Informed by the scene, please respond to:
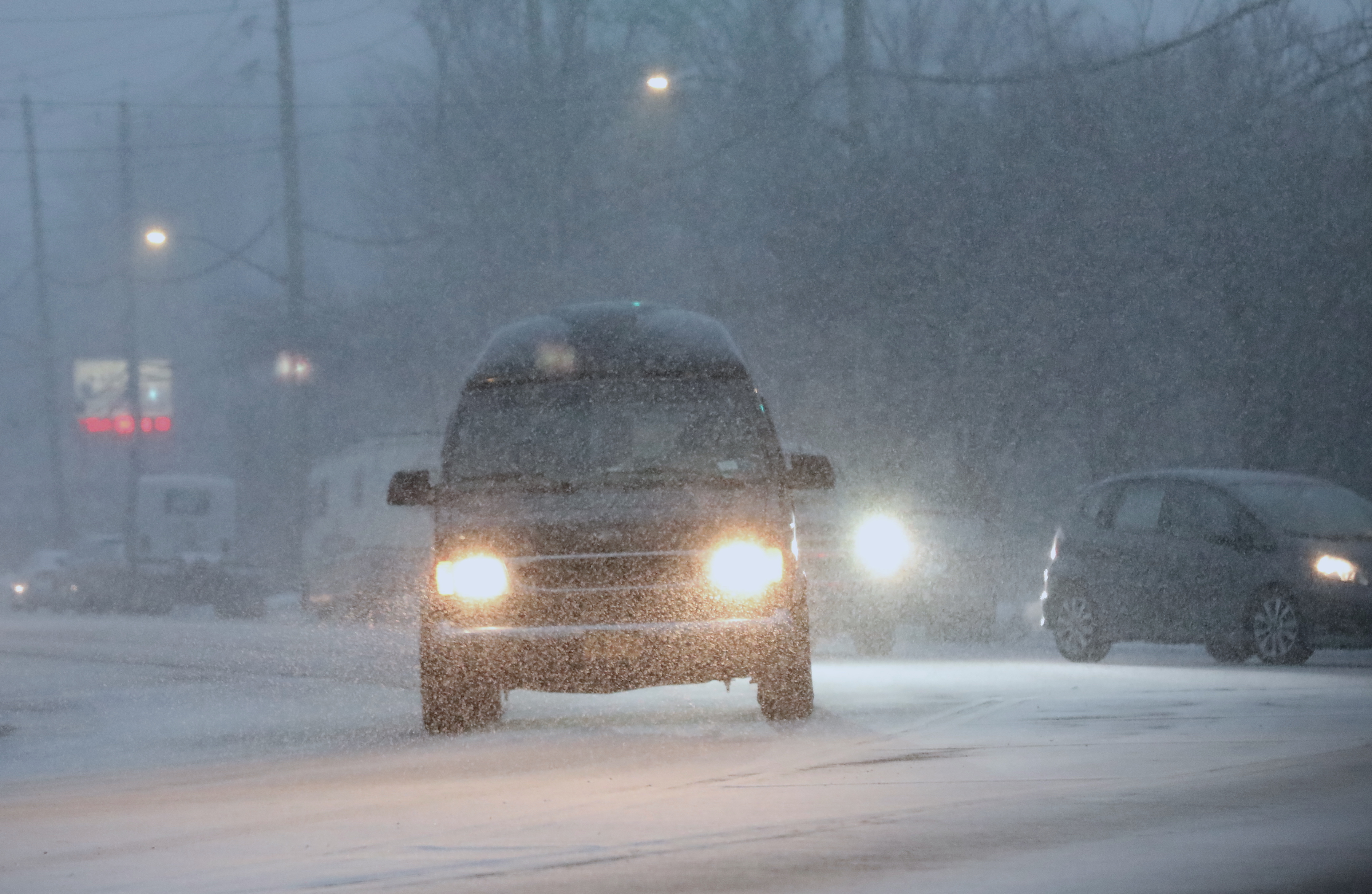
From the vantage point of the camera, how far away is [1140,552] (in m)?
19.2

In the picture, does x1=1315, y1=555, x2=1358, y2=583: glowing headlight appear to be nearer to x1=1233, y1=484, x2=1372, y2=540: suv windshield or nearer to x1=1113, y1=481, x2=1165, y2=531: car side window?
x1=1233, y1=484, x2=1372, y2=540: suv windshield

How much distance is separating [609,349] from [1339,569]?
755 centimetres

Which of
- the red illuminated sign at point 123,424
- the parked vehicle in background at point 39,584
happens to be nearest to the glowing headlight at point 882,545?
the parked vehicle in background at point 39,584

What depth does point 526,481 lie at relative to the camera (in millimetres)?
12961

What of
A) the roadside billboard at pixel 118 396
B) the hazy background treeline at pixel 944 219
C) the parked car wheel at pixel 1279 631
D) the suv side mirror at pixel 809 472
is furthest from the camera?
the roadside billboard at pixel 118 396

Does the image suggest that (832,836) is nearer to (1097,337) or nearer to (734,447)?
(734,447)

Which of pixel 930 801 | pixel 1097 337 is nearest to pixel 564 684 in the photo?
pixel 930 801

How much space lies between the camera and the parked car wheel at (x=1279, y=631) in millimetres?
17766

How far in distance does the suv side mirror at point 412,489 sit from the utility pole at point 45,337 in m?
46.7

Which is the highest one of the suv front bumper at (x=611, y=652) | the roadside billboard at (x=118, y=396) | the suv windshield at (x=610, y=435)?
the roadside billboard at (x=118, y=396)

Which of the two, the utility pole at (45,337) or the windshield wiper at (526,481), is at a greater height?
the utility pole at (45,337)

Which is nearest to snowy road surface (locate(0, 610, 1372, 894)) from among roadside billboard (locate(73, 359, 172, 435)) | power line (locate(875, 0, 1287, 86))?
power line (locate(875, 0, 1287, 86))

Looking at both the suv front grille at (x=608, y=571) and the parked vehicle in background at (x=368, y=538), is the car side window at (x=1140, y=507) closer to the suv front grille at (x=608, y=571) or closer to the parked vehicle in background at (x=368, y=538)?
the suv front grille at (x=608, y=571)

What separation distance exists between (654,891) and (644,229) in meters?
37.9
